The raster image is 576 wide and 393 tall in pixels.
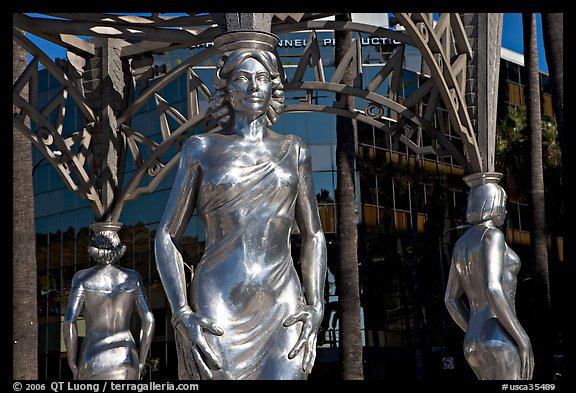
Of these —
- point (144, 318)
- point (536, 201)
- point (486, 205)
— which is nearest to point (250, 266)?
point (486, 205)

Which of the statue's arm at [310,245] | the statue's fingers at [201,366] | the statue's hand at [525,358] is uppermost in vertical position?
the statue's arm at [310,245]

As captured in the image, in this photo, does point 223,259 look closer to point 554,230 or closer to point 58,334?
point 554,230

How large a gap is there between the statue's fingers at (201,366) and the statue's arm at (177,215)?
357 mm

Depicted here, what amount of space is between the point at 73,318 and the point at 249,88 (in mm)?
5578

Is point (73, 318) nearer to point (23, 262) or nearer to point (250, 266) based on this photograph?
point (23, 262)

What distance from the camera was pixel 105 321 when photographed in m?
9.96

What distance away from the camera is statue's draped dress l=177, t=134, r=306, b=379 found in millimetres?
4559

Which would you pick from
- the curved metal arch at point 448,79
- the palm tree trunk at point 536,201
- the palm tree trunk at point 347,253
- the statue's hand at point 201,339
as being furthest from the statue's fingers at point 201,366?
the palm tree trunk at point 536,201

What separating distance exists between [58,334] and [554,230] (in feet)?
70.1

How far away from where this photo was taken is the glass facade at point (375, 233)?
43.6 metres

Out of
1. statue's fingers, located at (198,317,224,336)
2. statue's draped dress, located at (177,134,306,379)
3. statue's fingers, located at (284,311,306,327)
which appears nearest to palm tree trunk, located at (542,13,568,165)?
statue's draped dress, located at (177,134,306,379)

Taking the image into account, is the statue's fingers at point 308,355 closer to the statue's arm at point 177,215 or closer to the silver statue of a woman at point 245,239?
the silver statue of a woman at point 245,239

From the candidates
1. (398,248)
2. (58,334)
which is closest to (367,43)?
(398,248)

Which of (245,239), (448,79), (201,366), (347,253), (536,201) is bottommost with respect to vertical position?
(201,366)
